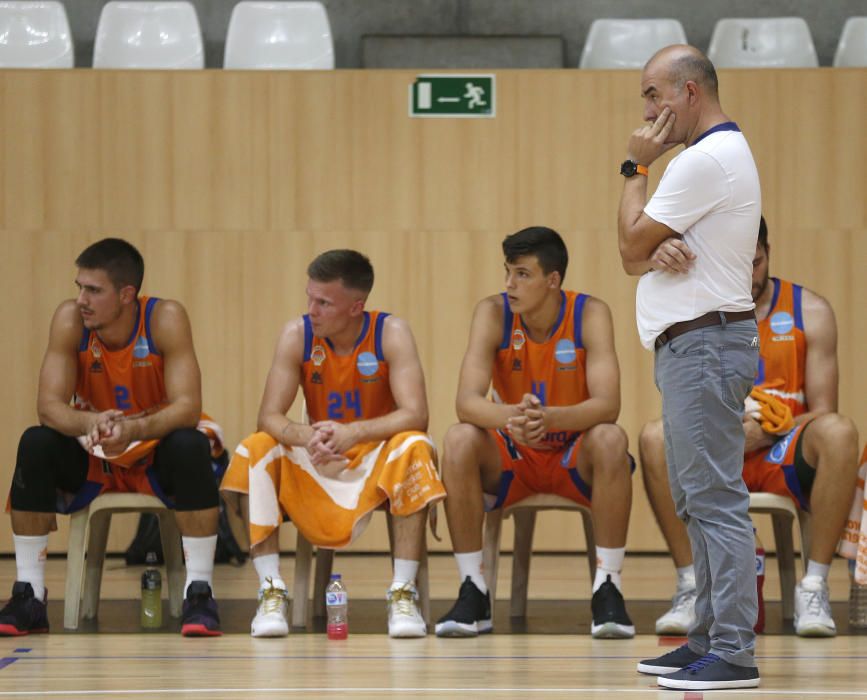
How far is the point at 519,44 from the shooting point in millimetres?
6496

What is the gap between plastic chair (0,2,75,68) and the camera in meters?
6.40

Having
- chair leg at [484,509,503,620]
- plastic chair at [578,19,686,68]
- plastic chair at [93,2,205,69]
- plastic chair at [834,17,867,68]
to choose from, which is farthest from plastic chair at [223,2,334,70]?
chair leg at [484,509,503,620]

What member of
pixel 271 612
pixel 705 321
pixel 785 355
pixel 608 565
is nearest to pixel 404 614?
pixel 271 612

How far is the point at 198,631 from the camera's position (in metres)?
3.84

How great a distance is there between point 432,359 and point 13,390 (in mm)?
1951

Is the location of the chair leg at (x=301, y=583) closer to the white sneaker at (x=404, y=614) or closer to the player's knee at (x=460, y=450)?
the white sneaker at (x=404, y=614)

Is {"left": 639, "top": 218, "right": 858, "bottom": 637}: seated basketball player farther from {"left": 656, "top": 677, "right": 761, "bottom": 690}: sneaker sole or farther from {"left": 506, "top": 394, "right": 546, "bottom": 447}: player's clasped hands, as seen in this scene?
{"left": 656, "top": 677, "right": 761, "bottom": 690}: sneaker sole

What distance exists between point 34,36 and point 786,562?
14.5ft

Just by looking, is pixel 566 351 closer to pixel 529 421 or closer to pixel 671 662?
pixel 529 421

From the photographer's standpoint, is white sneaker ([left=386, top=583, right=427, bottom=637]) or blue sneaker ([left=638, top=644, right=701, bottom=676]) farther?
white sneaker ([left=386, top=583, right=427, bottom=637])

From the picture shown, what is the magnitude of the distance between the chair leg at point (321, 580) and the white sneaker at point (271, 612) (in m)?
0.36

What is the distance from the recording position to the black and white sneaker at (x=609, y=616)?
3.78 metres

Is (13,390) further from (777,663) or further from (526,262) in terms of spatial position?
(777,663)

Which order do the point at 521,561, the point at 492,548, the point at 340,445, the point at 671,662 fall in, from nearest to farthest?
1. the point at 671,662
2. the point at 340,445
3. the point at 492,548
4. the point at 521,561
